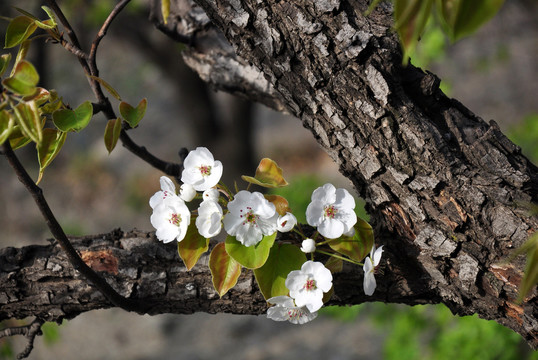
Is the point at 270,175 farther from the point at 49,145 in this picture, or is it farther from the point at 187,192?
the point at 49,145

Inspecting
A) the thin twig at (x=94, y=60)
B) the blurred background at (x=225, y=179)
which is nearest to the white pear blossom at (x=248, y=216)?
the thin twig at (x=94, y=60)

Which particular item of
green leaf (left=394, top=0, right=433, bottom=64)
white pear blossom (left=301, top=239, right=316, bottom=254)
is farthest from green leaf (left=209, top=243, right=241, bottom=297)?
green leaf (left=394, top=0, right=433, bottom=64)

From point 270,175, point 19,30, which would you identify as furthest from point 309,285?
point 19,30

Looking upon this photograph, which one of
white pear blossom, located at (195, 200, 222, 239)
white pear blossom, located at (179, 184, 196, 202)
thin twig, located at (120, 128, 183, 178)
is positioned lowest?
white pear blossom, located at (195, 200, 222, 239)

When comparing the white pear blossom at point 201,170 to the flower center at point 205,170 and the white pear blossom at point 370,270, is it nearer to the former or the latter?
the flower center at point 205,170

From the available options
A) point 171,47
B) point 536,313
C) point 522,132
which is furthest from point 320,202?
point 171,47

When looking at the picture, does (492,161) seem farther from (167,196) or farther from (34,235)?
(34,235)

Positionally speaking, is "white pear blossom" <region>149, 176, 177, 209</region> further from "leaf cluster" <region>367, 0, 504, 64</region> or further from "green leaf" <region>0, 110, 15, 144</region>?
"leaf cluster" <region>367, 0, 504, 64</region>
